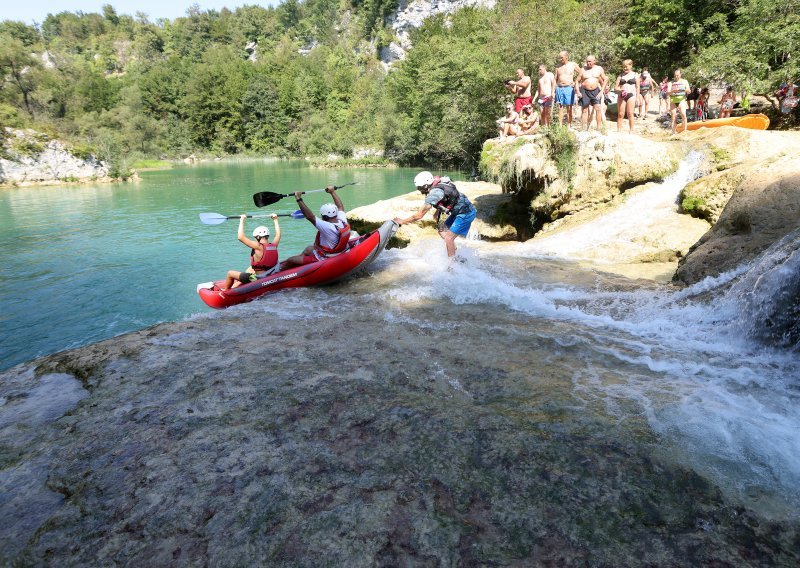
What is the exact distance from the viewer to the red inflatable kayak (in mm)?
6328

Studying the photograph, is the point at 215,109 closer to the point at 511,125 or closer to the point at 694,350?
the point at 511,125

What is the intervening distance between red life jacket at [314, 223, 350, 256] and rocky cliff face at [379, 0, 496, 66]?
248 ft

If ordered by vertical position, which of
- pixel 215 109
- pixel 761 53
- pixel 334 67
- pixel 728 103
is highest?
pixel 334 67

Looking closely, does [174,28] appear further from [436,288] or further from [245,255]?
[436,288]

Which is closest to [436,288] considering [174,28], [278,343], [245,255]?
[278,343]

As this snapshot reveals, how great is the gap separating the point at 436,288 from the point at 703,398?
3.38 m

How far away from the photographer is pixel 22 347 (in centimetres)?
741

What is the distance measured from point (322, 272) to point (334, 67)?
8028 cm

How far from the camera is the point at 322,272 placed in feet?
20.8

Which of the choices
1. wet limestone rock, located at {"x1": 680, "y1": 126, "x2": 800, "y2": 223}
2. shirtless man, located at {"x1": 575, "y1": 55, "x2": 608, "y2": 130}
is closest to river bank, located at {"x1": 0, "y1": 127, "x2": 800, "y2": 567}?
wet limestone rock, located at {"x1": 680, "y1": 126, "x2": 800, "y2": 223}

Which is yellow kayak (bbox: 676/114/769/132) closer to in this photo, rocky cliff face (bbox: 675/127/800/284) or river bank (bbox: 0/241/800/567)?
rocky cliff face (bbox: 675/127/800/284)

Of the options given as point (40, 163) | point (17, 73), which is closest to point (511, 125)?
point (40, 163)

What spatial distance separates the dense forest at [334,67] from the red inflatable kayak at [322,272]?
1167 centimetres

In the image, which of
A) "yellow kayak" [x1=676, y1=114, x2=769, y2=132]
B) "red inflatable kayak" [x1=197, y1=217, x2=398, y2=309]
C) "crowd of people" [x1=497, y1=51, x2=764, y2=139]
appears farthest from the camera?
"yellow kayak" [x1=676, y1=114, x2=769, y2=132]
